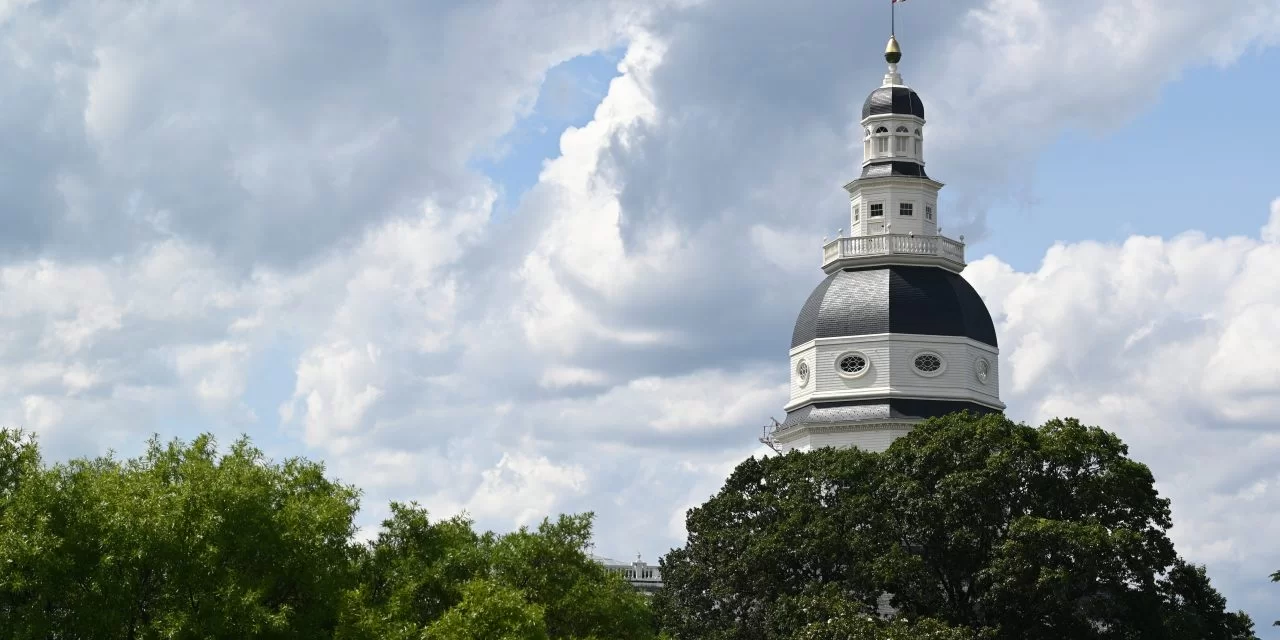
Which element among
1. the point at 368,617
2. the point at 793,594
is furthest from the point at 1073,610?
the point at 368,617

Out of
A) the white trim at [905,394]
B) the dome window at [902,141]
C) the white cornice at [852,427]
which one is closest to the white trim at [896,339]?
the white trim at [905,394]

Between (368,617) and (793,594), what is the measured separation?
64.5 ft

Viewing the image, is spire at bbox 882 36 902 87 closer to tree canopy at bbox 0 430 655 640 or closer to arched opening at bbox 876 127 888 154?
arched opening at bbox 876 127 888 154

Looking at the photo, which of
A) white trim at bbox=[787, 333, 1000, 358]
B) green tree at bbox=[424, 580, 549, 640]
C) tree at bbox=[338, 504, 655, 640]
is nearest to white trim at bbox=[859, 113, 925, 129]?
white trim at bbox=[787, 333, 1000, 358]

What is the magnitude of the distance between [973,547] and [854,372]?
21930 millimetres

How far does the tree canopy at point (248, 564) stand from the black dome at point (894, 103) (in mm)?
39214

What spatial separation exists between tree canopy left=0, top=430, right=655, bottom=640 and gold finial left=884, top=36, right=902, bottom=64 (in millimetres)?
41642

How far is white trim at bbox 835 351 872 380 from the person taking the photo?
85.4 metres

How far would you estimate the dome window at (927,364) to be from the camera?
85.2 metres

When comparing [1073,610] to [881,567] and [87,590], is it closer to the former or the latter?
[881,567]

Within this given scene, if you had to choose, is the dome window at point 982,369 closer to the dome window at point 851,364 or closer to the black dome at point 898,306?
the black dome at point 898,306

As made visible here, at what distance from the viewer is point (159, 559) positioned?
159 ft

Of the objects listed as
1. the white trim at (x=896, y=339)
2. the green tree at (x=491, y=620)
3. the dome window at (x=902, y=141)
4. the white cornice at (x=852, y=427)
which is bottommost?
the green tree at (x=491, y=620)

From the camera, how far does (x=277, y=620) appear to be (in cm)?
4819
